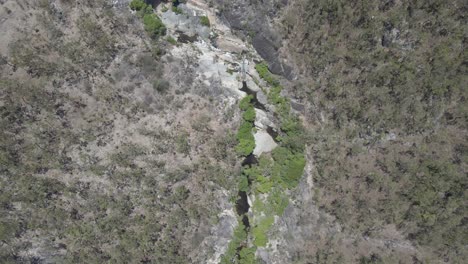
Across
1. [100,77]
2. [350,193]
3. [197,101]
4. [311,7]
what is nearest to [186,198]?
[197,101]

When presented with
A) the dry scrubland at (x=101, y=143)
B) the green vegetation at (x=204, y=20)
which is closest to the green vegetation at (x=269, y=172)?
the dry scrubland at (x=101, y=143)

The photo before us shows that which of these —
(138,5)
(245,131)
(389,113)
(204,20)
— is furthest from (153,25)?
(389,113)

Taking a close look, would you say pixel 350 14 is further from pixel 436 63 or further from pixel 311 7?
pixel 436 63

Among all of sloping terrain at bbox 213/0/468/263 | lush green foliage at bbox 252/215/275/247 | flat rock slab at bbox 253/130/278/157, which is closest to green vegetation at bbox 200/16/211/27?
sloping terrain at bbox 213/0/468/263

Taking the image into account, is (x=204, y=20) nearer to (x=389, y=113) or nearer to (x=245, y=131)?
(x=245, y=131)

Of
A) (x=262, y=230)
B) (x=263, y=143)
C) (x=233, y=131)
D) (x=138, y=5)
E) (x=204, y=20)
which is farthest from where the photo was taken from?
(x=263, y=143)

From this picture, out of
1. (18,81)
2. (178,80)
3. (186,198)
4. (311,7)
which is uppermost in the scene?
(311,7)

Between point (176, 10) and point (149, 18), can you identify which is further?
point (176, 10)

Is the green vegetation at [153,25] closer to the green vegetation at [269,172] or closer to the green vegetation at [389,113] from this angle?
the green vegetation at [269,172]

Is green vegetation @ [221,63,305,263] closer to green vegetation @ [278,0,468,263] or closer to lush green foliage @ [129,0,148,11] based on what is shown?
green vegetation @ [278,0,468,263]
